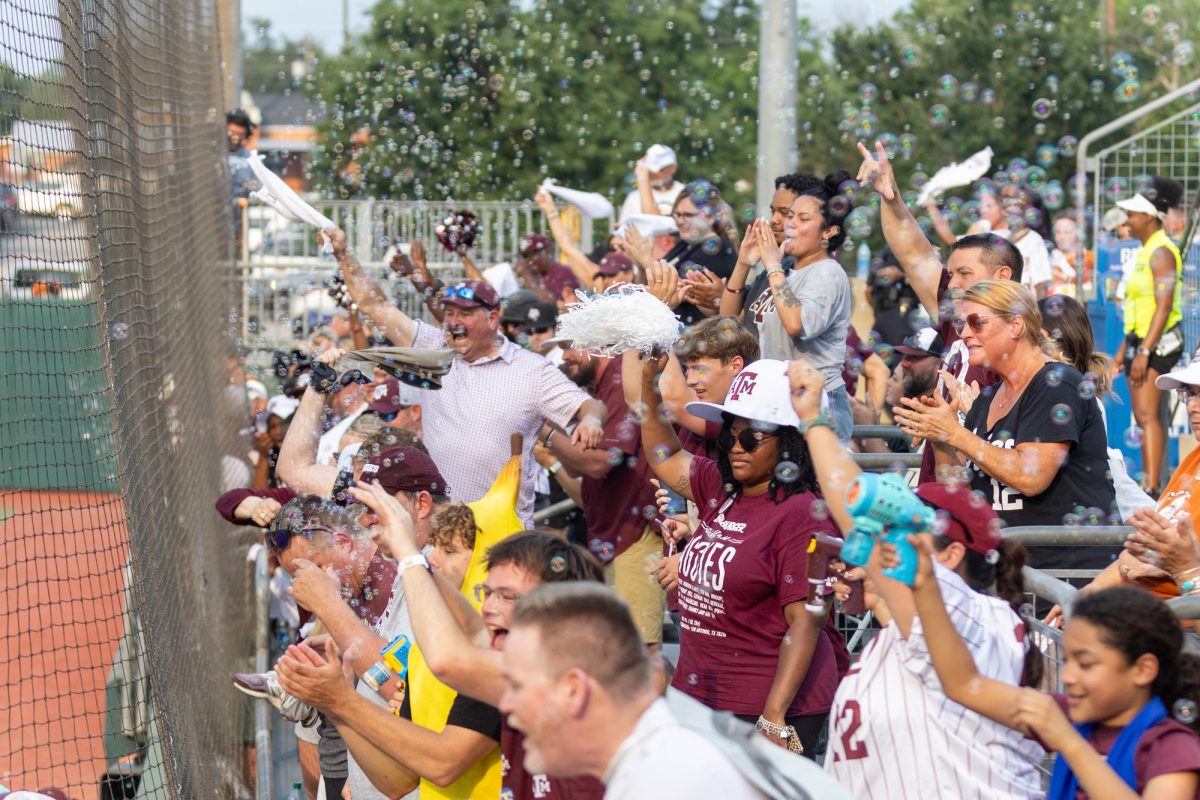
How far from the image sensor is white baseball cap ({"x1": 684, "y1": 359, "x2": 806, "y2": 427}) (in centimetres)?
465

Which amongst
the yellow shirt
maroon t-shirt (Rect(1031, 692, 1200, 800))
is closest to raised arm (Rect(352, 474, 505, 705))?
maroon t-shirt (Rect(1031, 692, 1200, 800))

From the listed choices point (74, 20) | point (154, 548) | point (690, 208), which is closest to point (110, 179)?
point (74, 20)

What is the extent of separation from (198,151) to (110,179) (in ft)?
14.1

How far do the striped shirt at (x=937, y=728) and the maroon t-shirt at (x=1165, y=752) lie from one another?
30 centimetres

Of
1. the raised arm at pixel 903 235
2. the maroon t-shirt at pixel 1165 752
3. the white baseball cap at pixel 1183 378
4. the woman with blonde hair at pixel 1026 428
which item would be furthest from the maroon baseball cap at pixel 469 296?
the maroon t-shirt at pixel 1165 752

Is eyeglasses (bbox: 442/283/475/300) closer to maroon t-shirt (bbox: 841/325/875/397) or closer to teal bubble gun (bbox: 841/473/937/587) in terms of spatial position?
maroon t-shirt (bbox: 841/325/875/397)

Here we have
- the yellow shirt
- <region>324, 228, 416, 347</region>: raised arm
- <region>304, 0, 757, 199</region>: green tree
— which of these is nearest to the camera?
<region>324, 228, 416, 347</region>: raised arm

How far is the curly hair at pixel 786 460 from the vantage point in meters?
4.74

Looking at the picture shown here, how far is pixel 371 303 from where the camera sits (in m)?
7.46

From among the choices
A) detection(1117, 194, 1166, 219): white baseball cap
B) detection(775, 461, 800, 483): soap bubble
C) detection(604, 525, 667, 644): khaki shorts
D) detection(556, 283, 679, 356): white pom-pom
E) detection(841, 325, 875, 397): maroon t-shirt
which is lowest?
detection(604, 525, 667, 644): khaki shorts

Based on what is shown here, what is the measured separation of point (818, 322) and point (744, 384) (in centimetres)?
158

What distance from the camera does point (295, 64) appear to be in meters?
58.4

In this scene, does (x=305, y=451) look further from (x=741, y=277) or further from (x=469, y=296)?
(x=741, y=277)

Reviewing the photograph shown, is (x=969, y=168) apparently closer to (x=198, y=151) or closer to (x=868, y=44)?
(x=198, y=151)
